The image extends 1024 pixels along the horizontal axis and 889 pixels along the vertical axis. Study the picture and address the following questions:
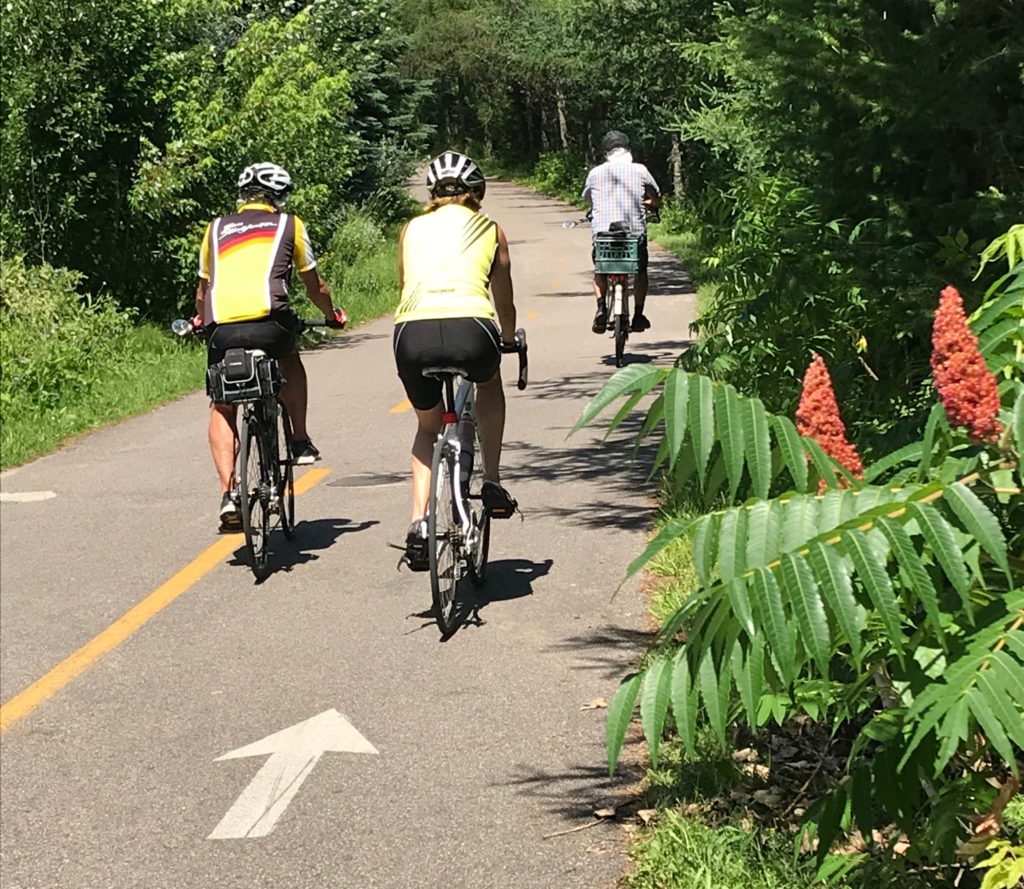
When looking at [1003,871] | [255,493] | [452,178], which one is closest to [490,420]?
[452,178]

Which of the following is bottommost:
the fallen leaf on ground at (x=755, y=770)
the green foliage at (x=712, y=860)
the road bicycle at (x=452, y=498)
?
the fallen leaf on ground at (x=755, y=770)

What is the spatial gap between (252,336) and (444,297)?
1.78 meters

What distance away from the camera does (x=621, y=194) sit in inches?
639

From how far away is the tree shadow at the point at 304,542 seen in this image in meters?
8.85

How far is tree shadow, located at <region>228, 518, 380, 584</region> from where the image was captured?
885cm

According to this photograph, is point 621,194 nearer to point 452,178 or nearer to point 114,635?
point 452,178

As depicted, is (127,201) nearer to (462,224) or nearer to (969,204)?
(462,224)

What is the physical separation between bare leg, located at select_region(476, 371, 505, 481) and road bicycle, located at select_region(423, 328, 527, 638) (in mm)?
57

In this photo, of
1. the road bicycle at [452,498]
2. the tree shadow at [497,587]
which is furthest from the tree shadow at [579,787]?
the tree shadow at [497,587]

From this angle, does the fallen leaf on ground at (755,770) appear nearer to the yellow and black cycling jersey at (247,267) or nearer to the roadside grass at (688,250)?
the yellow and black cycling jersey at (247,267)

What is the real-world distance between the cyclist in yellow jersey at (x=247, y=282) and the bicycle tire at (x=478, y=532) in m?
1.41

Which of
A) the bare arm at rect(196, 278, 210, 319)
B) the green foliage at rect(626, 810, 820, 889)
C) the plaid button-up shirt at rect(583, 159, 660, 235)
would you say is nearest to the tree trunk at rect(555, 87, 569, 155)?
the plaid button-up shirt at rect(583, 159, 660, 235)

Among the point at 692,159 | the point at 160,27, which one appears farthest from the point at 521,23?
the point at 160,27

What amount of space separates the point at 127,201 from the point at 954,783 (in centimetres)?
1823
